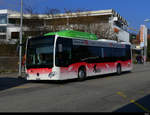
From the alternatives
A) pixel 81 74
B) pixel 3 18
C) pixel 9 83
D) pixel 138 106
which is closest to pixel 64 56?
pixel 81 74

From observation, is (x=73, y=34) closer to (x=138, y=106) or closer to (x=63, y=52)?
(x=63, y=52)

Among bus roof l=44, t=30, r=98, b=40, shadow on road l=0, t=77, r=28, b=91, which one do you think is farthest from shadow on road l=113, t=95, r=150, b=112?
shadow on road l=0, t=77, r=28, b=91

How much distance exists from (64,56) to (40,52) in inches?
56.8

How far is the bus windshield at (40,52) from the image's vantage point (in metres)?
12.9

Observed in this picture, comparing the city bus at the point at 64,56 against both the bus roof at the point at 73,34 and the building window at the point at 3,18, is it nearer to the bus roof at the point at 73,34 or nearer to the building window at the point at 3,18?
the bus roof at the point at 73,34

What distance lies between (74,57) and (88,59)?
1.61 meters

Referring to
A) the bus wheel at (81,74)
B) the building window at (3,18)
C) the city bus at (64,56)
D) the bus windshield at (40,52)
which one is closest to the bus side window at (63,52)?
the city bus at (64,56)

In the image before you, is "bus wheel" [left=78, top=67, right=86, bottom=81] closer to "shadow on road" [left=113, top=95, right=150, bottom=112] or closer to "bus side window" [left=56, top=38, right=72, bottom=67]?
"bus side window" [left=56, top=38, right=72, bottom=67]

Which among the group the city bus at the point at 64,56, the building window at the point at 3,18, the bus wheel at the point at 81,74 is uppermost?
the building window at the point at 3,18

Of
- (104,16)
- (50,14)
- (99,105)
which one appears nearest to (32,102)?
(99,105)

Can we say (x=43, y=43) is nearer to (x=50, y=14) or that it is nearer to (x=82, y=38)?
(x=82, y=38)

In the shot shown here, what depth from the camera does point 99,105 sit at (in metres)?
7.29

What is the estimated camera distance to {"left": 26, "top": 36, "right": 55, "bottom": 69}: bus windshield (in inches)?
507

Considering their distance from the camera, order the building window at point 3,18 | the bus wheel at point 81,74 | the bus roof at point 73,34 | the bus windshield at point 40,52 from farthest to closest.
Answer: the building window at point 3,18 → the bus wheel at point 81,74 → the bus roof at point 73,34 → the bus windshield at point 40,52
